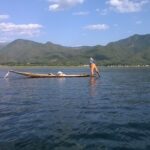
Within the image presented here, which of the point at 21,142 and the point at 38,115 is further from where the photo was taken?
Answer: the point at 38,115

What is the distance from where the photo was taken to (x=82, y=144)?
14.2 metres

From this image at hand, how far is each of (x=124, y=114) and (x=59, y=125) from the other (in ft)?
16.3

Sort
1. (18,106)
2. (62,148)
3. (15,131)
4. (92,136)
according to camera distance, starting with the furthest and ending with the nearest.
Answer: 1. (18,106)
2. (15,131)
3. (92,136)
4. (62,148)

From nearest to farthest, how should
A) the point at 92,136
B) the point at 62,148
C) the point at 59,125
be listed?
the point at 62,148 → the point at 92,136 → the point at 59,125

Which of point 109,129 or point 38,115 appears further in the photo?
point 38,115

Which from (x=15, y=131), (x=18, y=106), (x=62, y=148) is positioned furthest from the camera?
(x=18, y=106)

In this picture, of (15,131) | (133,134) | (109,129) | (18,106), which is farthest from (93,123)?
(18,106)

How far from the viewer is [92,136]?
15406 millimetres

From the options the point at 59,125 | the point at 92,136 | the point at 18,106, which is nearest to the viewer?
the point at 92,136

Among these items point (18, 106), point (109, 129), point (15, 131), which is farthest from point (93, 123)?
point (18, 106)

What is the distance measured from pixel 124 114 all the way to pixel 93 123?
11.0 ft

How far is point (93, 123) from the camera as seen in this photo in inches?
712

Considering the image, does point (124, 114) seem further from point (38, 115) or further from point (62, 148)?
point (62, 148)

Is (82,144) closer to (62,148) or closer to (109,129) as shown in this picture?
(62,148)
